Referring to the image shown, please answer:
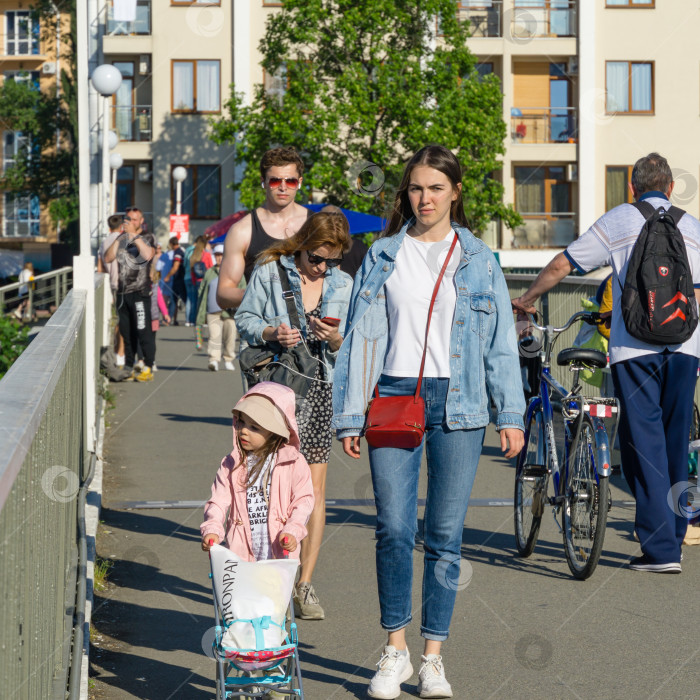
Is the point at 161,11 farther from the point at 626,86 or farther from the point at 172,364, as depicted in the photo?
the point at 172,364

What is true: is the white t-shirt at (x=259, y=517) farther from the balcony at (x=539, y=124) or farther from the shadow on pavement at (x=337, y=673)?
the balcony at (x=539, y=124)

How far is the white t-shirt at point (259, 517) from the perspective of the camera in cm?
455

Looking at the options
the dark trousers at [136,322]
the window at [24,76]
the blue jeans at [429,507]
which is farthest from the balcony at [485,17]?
the blue jeans at [429,507]

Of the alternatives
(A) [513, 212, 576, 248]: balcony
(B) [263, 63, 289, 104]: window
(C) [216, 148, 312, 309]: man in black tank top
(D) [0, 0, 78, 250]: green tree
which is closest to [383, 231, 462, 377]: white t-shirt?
(C) [216, 148, 312, 309]: man in black tank top

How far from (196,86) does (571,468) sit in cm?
4617

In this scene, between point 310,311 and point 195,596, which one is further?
point 195,596

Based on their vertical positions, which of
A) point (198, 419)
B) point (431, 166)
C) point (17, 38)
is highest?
point (17, 38)

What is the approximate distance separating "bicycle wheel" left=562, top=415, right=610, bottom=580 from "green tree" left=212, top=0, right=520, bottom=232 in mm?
35927

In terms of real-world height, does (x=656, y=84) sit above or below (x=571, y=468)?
above

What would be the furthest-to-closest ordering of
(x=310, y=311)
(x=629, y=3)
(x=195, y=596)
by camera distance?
(x=629, y=3)
(x=195, y=596)
(x=310, y=311)

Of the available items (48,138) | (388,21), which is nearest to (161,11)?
(388,21)

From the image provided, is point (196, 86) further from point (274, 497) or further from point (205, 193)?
point (274, 497)

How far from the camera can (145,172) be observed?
52.4 meters

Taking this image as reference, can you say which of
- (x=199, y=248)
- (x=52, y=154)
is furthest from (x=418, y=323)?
(x=52, y=154)
